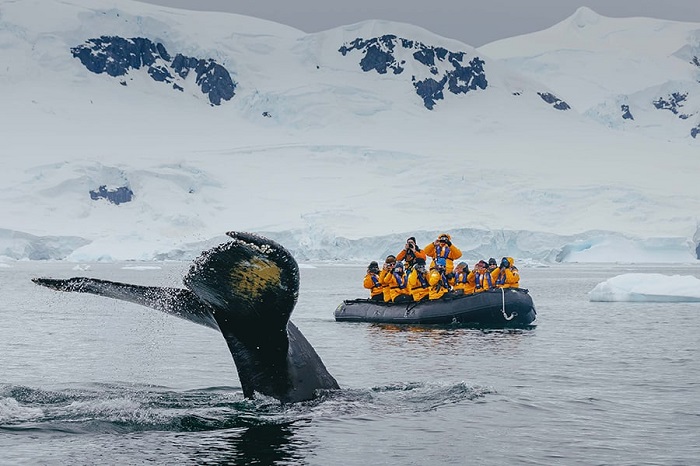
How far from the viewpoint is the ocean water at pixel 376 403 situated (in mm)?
8430

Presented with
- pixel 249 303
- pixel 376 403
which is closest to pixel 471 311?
pixel 376 403

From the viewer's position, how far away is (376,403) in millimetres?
10531

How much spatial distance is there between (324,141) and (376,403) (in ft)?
369

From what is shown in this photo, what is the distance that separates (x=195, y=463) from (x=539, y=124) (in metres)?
136

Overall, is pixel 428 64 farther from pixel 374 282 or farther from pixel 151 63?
pixel 374 282

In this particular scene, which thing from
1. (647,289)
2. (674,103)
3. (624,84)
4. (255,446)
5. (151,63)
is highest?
(151,63)

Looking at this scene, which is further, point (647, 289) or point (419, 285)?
point (647, 289)

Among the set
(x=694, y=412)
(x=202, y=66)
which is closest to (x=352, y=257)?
(x=694, y=412)

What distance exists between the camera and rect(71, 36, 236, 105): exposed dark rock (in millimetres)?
146625

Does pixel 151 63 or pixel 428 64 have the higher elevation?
pixel 151 63

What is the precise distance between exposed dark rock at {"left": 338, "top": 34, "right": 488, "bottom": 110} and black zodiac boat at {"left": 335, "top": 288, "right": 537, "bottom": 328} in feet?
416

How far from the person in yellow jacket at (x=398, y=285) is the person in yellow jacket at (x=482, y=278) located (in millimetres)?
1690

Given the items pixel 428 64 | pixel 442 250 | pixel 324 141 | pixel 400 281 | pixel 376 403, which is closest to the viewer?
pixel 376 403

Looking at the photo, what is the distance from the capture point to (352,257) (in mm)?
75938
